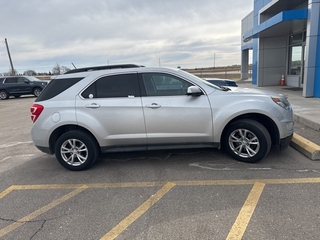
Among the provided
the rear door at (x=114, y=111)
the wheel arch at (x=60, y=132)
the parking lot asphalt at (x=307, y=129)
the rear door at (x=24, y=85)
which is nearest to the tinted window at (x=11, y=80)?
the rear door at (x=24, y=85)

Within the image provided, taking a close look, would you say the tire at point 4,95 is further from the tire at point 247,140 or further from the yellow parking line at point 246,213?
the yellow parking line at point 246,213

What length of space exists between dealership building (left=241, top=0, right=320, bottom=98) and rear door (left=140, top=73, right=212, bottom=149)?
7.47 m

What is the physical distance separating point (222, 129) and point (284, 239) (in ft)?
6.47

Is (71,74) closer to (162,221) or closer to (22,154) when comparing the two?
(22,154)

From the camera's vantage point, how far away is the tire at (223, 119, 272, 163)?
3.91 metres

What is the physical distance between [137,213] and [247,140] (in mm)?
2235

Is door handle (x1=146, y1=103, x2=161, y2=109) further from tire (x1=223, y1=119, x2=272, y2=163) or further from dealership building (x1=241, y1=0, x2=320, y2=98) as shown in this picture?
dealership building (x1=241, y1=0, x2=320, y2=98)

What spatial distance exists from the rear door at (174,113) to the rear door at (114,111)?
0.52 ft

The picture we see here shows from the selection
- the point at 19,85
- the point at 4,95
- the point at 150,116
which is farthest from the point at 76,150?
the point at 4,95

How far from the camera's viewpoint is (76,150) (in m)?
4.16

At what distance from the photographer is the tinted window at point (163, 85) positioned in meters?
4.05

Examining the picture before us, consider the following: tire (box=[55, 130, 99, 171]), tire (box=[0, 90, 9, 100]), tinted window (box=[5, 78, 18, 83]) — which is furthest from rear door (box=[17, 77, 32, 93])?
tire (box=[55, 130, 99, 171])

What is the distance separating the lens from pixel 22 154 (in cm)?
527

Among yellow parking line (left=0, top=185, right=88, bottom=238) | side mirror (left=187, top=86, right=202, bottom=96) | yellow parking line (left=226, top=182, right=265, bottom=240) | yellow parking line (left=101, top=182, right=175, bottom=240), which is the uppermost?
side mirror (left=187, top=86, right=202, bottom=96)
